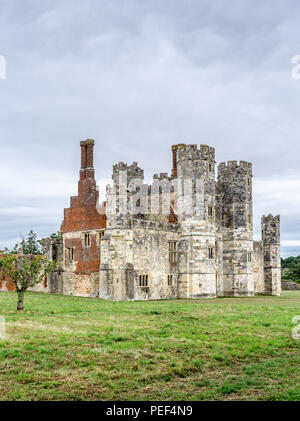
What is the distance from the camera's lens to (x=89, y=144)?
43.2 meters

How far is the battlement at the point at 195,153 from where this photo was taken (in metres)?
43.3

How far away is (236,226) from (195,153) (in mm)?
9444

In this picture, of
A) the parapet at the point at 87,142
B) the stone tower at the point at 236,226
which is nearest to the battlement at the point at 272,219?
the stone tower at the point at 236,226

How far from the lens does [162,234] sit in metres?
42.2

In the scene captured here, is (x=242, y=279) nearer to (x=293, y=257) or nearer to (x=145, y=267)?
(x=145, y=267)

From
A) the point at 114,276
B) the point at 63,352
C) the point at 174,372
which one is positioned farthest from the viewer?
the point at 114,276

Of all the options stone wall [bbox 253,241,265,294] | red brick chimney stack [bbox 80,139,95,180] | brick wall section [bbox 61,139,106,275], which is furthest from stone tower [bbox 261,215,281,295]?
red brick chimney stack [bbox 80,139,95,180]

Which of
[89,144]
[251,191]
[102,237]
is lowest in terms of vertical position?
[102,237]

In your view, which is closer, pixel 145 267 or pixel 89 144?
pixel 145 267

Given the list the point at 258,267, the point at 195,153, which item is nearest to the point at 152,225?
the point at 195,153

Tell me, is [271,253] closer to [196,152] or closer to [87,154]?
[196,152]

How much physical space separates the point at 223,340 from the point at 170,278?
2607cm

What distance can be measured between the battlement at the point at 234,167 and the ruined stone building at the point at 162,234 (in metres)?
0.10
